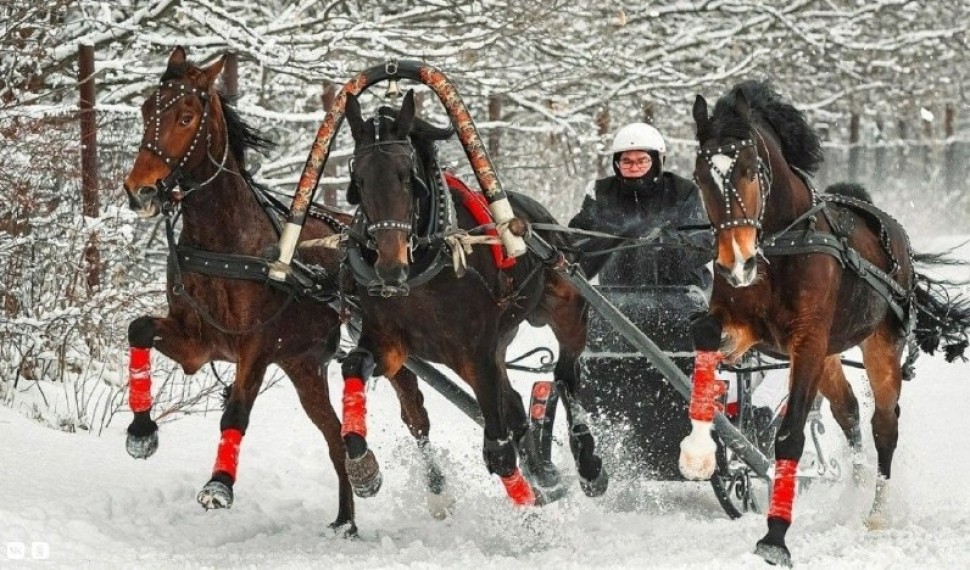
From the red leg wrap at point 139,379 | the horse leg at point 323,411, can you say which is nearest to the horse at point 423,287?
the horse leg at point 323,411

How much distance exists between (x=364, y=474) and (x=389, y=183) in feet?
4.04

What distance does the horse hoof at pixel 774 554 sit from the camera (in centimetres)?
516

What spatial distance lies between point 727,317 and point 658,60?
10042mm

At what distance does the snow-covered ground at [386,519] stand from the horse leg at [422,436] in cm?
7

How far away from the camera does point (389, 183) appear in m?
5.39

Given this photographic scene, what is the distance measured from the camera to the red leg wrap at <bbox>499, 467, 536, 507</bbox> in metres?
5.98

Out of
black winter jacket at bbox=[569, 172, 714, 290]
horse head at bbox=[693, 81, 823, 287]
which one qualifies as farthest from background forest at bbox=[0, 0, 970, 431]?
horse head at bbox=[693, 81, 823, 287]

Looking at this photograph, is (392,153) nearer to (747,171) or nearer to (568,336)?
(747,171)

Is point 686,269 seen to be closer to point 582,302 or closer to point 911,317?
point 582,302

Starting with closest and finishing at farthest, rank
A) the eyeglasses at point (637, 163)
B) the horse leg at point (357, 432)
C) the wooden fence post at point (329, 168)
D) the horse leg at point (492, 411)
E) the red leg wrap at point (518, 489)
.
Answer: the horse leg at point (357, 432) → the horse leg at point (492, 411) → the red leg wrap at point (518, 489) → the eyeglasses at point (637, 163) → the wooden fence post at point (329, 168)

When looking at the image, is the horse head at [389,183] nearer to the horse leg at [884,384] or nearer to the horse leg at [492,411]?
the horse leg at [492,411]

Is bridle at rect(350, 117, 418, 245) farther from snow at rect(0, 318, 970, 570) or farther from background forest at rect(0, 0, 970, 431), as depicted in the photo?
background forest at rect(0, 0, 970, 431)

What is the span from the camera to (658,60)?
15.3 m

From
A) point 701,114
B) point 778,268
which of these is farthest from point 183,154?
point 778,268
